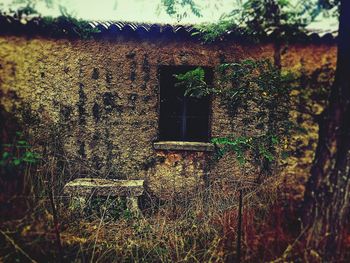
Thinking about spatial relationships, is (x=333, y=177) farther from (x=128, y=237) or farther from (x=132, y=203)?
(x=132, y=203)

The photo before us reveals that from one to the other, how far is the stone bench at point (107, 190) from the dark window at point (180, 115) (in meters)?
1.08

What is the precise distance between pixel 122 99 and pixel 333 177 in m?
3.41

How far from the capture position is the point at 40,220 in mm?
2576

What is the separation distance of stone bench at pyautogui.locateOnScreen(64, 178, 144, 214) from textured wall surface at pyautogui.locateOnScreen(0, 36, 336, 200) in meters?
0.49

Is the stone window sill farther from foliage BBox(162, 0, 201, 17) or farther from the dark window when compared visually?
foliage BBox(162, 0, 201, 17)

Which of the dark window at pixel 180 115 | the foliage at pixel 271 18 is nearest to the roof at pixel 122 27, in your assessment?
the dark window at pixel 180 115

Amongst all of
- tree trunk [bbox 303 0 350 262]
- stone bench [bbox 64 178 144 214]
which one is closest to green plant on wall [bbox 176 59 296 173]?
tree trunk [bbox 303 0 350 262]

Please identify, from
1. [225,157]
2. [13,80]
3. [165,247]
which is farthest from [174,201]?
[13,80]

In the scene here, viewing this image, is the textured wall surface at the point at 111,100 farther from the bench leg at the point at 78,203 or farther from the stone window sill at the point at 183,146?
the bench leg at the point at 78,203

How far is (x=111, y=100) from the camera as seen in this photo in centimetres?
473

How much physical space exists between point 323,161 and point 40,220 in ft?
8.55

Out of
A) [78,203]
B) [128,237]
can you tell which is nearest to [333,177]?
[128,237]

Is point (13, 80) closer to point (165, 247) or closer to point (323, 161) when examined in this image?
point (165, 247)

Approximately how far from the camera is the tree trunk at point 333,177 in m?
2.32
